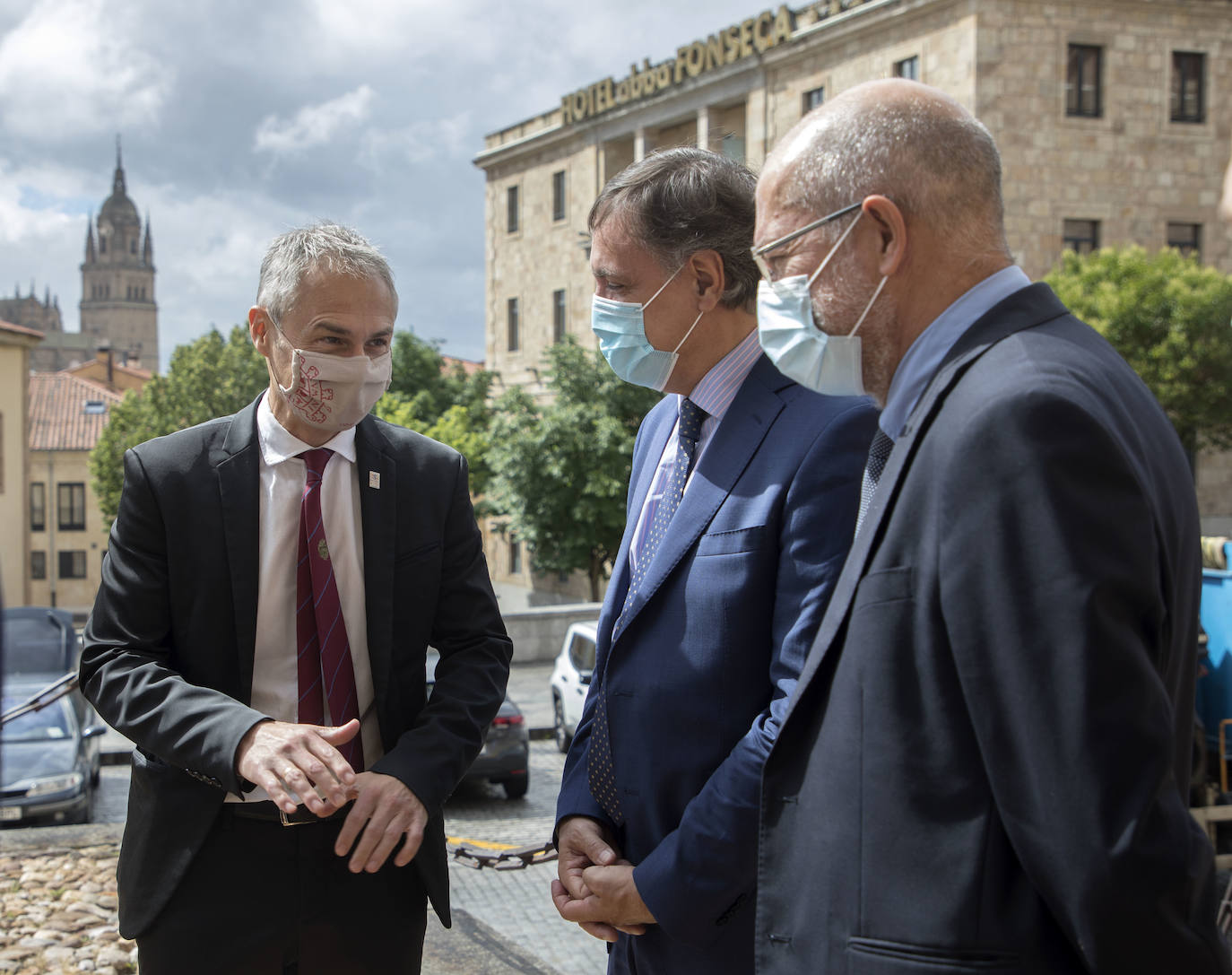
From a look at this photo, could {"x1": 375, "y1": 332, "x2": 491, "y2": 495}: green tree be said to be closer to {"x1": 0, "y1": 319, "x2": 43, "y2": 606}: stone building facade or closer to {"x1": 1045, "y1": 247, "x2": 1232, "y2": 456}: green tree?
{"x1": 0, "y1": 319, "x2": 43, "y2": 606}: stone building facade

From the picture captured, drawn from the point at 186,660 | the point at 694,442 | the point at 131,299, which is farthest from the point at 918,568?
the point at 131,299

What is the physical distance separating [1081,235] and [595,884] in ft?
104

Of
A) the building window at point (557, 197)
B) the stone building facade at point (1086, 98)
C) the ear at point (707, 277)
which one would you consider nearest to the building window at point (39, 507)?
the building window at point (557, 197)

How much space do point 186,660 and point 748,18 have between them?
37890mm

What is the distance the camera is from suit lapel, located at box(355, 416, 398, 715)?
277 centimetres

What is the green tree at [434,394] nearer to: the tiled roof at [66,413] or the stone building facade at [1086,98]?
the stone building facade at [1086,98]

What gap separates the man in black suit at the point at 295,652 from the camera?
2.60 metres

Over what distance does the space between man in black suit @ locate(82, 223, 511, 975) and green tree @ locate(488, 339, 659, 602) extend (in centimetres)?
3000

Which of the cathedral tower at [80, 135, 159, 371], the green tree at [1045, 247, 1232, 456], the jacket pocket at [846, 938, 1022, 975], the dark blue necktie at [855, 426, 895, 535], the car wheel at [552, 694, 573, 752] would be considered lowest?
the car wheel at [552, 694, 573, 752]

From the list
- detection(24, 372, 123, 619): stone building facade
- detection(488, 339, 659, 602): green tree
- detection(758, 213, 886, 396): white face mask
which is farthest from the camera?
detection(24, 372, 123, 619): stone building facade

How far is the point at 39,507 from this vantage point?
2734 inches

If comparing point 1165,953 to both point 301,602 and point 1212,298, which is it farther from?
point 1212,298

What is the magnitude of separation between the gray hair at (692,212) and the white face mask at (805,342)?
1.69ft

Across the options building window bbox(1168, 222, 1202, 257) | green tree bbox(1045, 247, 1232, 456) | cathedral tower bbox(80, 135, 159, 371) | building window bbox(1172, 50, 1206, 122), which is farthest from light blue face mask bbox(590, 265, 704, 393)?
cathedral tower bbox(80, 135, 159, 371)
